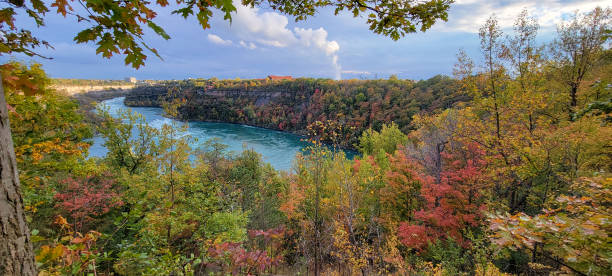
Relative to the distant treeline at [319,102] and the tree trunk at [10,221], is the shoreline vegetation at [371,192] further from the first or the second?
the distant treeline at [319,102]

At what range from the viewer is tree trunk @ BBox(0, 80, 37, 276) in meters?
0.96

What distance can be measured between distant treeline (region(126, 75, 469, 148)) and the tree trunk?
154ft

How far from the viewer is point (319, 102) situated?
88375 millimetres

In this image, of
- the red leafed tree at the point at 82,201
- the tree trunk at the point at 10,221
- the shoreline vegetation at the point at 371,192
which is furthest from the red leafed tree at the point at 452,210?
the red leafed tree at the point at 82,201

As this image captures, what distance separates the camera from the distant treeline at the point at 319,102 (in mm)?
58406

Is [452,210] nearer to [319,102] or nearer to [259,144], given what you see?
[259,144]

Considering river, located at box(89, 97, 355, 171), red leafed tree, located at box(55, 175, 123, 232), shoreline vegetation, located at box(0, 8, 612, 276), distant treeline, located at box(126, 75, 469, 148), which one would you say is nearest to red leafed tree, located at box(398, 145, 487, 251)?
shoreline vegetation, located at box(0, 8, 612, 276)

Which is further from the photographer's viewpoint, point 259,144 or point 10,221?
point 259,144

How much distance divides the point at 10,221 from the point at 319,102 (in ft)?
291

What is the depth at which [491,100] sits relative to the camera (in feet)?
33.1

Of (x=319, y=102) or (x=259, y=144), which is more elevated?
(x=319, y=102)

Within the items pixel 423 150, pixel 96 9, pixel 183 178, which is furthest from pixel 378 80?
pixel 96 9

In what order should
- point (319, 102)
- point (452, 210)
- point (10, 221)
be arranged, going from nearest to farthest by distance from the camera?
point (10, 221) < point (452, 210) < point (319, 102)

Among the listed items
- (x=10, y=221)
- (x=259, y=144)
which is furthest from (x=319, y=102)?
(x=10, y=221)
